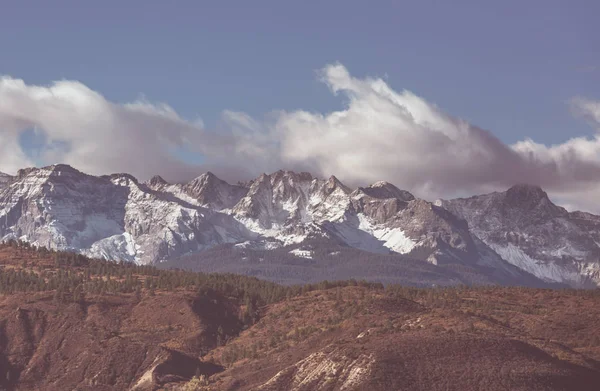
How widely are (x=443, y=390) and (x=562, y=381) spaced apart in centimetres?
2111

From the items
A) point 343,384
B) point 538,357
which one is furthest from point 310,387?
point 538,357

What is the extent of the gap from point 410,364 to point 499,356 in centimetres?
1641

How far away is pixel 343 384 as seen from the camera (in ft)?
631

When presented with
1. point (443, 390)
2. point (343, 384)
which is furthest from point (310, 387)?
point (443, 390)

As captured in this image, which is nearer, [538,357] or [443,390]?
[443,390]

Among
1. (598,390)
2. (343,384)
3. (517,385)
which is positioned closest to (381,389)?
(343,384)

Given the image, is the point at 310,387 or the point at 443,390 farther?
the point at 310,387

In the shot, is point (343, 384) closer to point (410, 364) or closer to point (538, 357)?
point (410, 364)

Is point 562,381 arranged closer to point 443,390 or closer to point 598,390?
point 598,390

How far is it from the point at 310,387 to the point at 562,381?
44.4 metres

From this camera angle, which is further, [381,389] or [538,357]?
[538,357]

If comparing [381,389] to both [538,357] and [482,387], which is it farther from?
[538,357]

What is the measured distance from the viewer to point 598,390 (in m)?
189

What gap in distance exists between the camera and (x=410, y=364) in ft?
635
